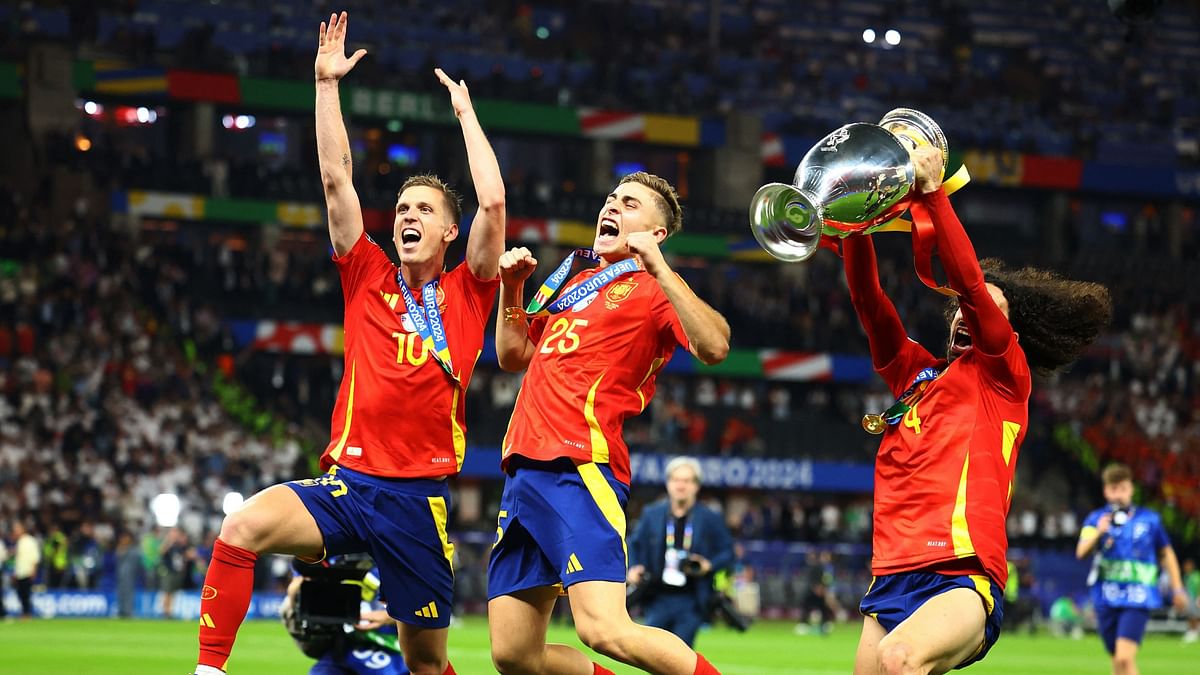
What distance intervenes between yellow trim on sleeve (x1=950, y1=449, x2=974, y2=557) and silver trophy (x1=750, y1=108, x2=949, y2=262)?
112 centimetres

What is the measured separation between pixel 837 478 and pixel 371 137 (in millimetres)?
15131

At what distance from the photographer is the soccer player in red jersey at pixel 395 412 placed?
7270 millimetres

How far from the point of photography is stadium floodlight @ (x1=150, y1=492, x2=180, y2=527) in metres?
27.7

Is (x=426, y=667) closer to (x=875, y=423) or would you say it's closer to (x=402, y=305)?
(x=402, y=305)

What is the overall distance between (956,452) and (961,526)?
0.30 m

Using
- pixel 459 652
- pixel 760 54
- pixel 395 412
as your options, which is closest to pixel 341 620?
pixel 395 412

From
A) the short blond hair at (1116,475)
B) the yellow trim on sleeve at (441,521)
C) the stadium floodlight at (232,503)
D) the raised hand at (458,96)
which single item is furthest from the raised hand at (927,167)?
the short blond hair at (1116,475)

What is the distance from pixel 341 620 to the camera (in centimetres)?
904

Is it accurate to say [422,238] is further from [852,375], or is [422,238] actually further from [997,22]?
[997,22]

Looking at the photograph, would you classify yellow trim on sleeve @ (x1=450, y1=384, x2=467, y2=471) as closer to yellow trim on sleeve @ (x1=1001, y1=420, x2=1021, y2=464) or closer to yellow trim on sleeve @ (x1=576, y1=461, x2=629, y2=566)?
yellow trim on sleeve @ (x1=576, y1=461, x2=629, y2=566)

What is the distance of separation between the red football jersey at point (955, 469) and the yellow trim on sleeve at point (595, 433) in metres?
1.26

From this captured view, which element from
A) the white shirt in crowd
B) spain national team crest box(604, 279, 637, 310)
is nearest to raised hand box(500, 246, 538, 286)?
spain national team crest box(604, 279, 637, 310)

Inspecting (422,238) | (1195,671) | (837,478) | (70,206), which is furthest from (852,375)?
(422,238)

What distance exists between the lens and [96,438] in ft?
98.3
